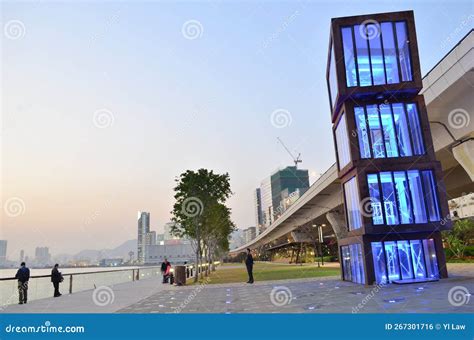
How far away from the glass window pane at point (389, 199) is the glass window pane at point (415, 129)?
2.01 metres

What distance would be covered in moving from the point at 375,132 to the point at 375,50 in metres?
4.07

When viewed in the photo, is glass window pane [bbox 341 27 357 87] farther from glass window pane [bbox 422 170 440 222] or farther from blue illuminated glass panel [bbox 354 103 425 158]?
glass window pane [bbox 422 170 440 222]

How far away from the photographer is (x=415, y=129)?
62.2 feet

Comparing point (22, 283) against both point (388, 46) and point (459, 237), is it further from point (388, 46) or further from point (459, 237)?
point (459, 237)

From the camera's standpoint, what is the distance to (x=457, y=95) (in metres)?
19.3

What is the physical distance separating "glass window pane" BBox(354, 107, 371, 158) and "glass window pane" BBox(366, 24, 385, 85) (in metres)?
1.92

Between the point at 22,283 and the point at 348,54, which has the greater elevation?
the point at 348,54

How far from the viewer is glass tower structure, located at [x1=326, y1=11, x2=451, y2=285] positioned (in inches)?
693
